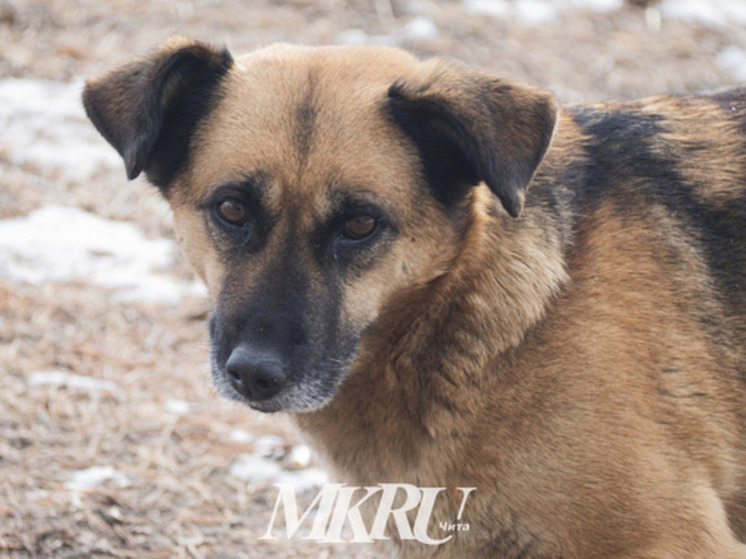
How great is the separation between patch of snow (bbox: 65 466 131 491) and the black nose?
1425 mm

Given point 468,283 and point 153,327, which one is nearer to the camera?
point 468,283

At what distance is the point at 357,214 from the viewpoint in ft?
9.11

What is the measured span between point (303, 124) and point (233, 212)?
336 millimetres

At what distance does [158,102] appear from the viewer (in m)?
2.91

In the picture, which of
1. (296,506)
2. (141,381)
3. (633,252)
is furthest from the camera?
(141,381)

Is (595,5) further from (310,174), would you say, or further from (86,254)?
(310,174)

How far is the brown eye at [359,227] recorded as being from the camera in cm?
278

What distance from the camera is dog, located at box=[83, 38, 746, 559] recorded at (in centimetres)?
270

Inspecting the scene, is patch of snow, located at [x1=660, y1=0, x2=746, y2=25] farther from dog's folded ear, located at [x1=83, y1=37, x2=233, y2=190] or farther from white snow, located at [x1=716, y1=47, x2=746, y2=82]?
dog's folded ear, located at [x1=83, y1=37, x2=233, y2=190]

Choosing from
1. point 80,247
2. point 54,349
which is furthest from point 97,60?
point 54,349

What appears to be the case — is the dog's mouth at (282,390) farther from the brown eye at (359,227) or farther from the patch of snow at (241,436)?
the patch of snow at (241,436)

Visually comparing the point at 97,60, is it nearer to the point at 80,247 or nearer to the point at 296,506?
the point at 80,247

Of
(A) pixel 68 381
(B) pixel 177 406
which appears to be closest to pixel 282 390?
(B) pixel 177 406

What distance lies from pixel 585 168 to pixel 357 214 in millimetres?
807
